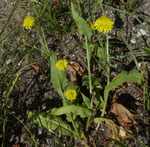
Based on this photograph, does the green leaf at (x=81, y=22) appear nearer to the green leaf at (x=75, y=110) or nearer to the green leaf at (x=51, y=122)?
the green leaf at (x=75, y=110)

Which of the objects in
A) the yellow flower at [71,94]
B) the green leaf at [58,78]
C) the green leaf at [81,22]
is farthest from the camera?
the green leaf at [58,78]

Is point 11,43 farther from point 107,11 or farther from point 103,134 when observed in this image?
point 103,134

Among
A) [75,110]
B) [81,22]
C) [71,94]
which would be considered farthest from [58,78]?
[81,22]

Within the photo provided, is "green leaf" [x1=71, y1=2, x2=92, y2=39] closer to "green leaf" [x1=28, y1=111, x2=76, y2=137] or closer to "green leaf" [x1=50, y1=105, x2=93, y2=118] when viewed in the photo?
"green leaf" [x1=50, y1=105, x2=93, y2=118]

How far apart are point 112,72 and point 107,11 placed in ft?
2.37

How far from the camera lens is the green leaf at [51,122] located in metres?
1.23

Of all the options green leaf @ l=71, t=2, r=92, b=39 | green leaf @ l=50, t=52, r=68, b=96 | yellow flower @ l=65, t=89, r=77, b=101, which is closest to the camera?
green leaf @ l=71, t=2, r=92, b=39

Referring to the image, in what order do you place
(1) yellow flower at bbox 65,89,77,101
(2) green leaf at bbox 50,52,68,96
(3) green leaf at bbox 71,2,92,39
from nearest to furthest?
1. (3) green leaf at bbox 71,2,92,39
2. (1) yellow flower at bbox 65,89,77,101
3. (2) green leaf at bbox 50,52,68,96

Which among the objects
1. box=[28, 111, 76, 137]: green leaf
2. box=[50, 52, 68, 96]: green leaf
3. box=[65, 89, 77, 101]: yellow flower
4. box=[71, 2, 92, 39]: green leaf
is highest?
box=[71, 2, 92, 39]: green leaf

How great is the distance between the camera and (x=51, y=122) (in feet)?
4.07

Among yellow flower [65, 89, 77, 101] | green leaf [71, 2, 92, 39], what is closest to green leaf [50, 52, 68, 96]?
yellow flower [65, 89, 77, 101]

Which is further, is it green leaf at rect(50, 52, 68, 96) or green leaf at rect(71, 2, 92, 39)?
green leaf at rect(50, 52, 68, 96)

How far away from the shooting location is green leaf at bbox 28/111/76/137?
123 cm

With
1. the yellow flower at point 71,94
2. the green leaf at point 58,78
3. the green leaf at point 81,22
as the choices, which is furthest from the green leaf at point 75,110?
the green leaf at point 81,22
